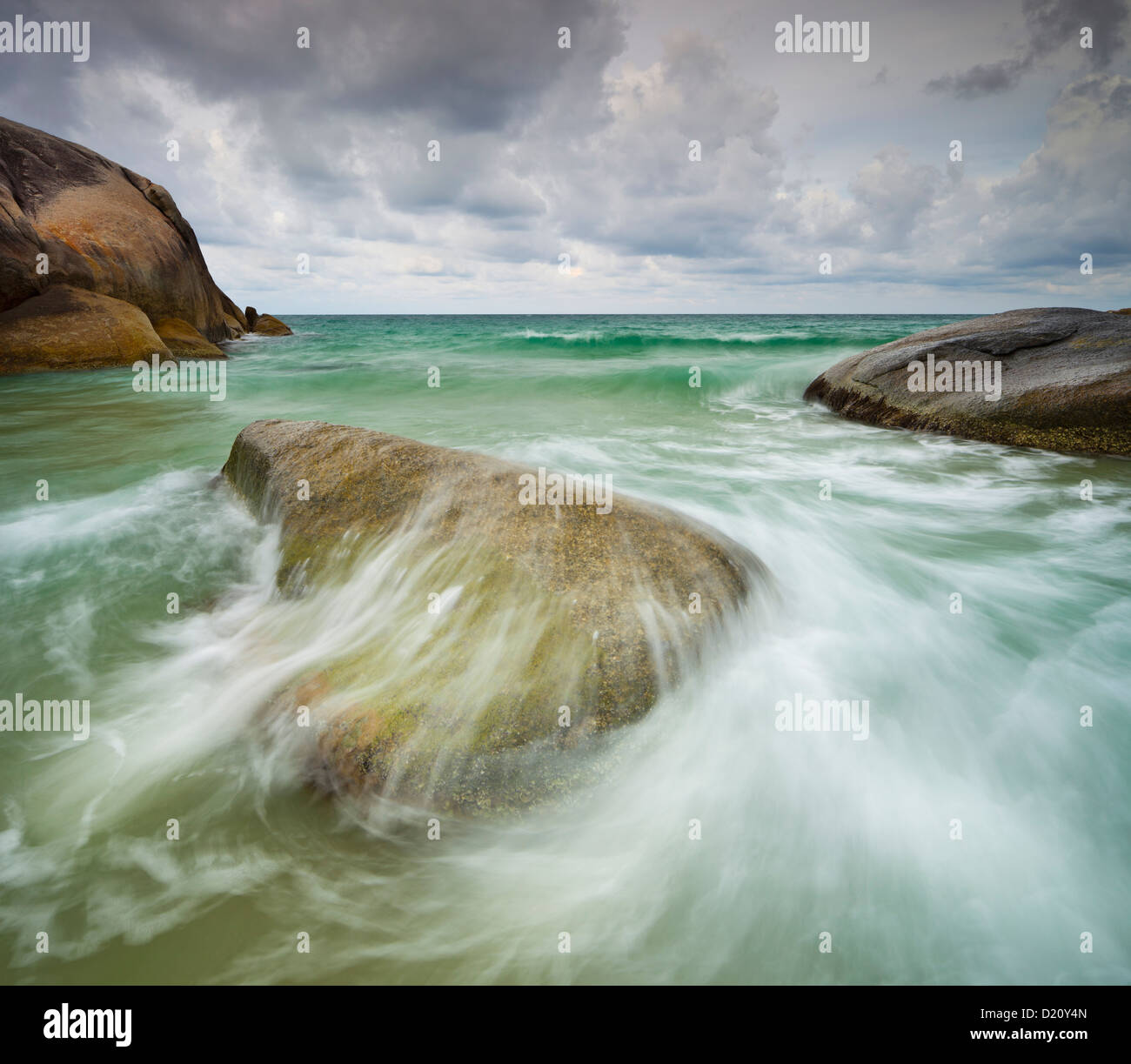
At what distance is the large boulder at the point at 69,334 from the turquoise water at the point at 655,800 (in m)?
10.7

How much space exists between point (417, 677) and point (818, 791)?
1928 millimetres

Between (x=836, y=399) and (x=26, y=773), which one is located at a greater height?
(x=836, y=399)

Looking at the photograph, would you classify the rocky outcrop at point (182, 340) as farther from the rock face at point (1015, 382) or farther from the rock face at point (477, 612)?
the rock face at point (1015, 382)

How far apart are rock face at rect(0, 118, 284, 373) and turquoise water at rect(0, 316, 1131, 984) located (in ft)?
36.2

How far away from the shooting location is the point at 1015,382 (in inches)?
324

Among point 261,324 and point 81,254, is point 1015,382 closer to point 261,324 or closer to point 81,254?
point 81,254

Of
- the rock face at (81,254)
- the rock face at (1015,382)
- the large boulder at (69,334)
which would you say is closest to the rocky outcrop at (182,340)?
the rock face at (81,254)

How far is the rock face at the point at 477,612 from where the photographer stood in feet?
8.16
